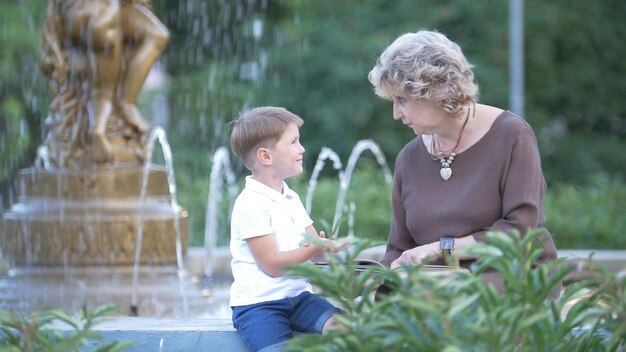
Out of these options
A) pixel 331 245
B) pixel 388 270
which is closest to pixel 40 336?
pixel 331 245

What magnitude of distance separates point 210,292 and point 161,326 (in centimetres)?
287

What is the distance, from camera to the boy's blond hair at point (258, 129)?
146 inches

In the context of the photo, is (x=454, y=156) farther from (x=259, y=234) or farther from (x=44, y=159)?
(x=44, y=159)

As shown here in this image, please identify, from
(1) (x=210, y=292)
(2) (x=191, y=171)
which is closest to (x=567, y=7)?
(2) (x=191, y=171)

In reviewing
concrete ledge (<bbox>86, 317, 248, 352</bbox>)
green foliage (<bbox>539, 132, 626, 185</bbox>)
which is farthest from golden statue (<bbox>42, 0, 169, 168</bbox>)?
green foliage (<bbox>539, 132, 626, 185</bbox>)

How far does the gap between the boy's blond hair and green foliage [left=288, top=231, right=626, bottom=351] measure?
89 centimetres

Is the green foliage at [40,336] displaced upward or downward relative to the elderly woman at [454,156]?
downward

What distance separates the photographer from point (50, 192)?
6430 mm

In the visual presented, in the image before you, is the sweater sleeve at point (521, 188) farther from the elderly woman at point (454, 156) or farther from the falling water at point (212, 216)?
the falling water at point (212, 216)

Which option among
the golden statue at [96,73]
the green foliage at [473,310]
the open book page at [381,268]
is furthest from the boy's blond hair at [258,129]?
the golden statue at [96,73]

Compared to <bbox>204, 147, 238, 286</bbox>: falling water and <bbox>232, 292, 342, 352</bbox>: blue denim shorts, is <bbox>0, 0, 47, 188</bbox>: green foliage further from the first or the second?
<bbox>232, 292, 342, 352</bbox>: blue denim shorts

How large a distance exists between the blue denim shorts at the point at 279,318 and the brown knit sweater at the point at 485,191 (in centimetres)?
35

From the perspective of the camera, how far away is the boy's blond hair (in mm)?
3705

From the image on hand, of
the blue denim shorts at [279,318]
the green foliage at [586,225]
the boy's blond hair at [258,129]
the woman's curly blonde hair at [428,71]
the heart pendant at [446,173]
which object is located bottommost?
the green foliage at [586,225]
